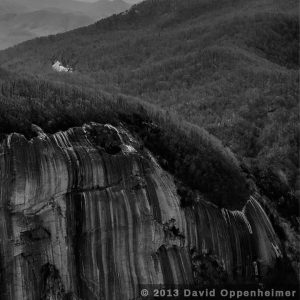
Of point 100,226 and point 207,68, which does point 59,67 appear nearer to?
point 207,68

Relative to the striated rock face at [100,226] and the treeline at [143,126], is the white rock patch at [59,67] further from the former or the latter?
the striated rock face at [100,226]

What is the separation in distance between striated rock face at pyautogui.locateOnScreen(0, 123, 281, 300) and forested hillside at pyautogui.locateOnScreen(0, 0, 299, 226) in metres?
1.48


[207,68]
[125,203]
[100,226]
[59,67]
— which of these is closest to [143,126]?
[125,203]

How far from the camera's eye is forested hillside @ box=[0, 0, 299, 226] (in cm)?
2669

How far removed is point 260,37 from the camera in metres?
55.1

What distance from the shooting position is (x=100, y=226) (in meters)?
Answer: 15.1

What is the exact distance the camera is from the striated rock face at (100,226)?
14.0 meters

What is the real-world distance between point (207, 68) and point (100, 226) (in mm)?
32281

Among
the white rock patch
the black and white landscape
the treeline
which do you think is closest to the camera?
the black and white landscape

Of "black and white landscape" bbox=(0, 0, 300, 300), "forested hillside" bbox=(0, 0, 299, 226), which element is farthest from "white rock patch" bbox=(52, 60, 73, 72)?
"black and white landscape" bbox=(0, 0, 300, 300)

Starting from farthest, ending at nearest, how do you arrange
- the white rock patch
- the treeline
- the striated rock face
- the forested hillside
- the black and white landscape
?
the white rock patch
the forested hillside
the treeline
the black and white landscape
the striated rock face

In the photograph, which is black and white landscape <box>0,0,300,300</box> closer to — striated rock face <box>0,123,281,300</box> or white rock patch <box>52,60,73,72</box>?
striated rock face <box>0,123,281,300</box>

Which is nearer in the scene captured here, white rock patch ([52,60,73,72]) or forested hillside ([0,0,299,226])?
forested hillside ([0,0,299,226])

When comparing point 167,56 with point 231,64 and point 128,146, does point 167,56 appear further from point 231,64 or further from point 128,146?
point 128,146
